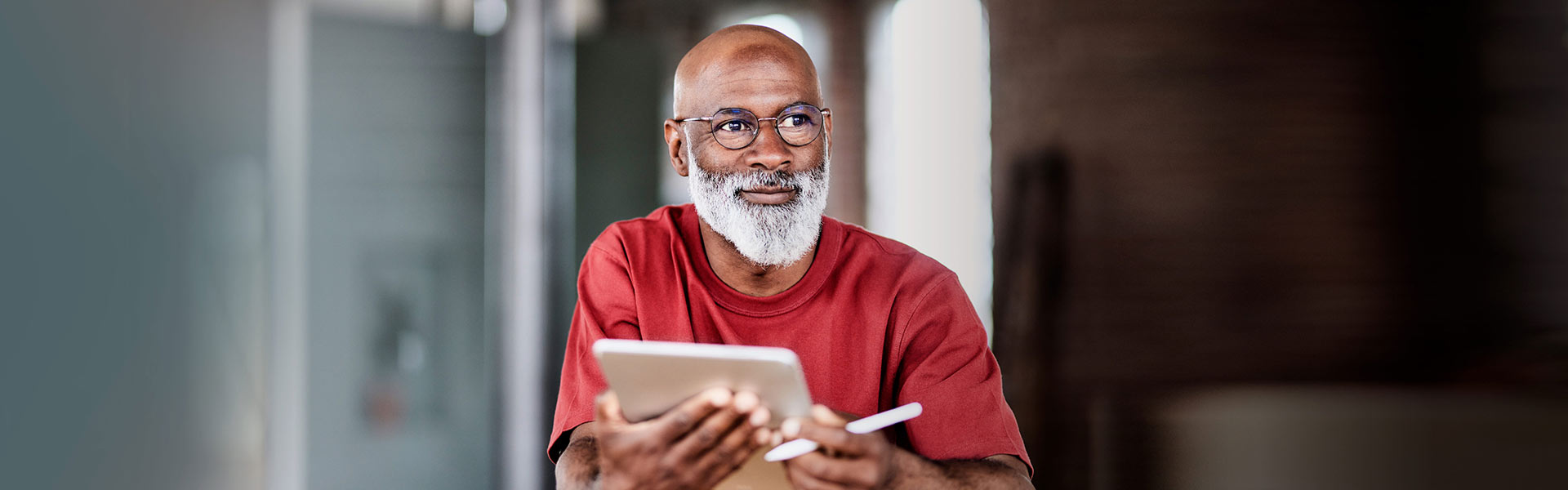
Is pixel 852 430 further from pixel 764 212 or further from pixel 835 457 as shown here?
pixel 764 212

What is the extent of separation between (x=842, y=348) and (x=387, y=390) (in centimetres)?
160

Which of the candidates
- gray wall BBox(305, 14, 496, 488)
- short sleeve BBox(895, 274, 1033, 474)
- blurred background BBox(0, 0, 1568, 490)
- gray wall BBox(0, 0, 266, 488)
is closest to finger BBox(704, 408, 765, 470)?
short sleeve BBox(895, 274, 1033, 474)

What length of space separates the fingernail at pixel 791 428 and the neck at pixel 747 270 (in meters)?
0.43

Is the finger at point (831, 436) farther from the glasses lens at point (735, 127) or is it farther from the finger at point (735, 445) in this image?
the glasses lens at point (735, 127)

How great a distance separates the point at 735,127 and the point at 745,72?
0.08m

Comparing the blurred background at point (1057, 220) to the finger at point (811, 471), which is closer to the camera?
the finger at point (811, 471)

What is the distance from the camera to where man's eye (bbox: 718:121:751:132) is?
1.53m

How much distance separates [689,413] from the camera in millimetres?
1214

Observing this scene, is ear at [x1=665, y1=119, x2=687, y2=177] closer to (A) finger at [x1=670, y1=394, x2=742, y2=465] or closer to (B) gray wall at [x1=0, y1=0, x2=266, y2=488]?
(A) finger at [x1=670, y1=394, x2=742, y2=465]

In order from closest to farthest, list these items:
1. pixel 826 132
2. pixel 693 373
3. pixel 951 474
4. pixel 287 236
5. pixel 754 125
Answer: pixel 693 373
pixel 951 474
pixel 754 125
pixel 826 132
pixel 287 236

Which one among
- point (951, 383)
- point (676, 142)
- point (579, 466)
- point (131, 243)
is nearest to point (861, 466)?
point (951, 383)

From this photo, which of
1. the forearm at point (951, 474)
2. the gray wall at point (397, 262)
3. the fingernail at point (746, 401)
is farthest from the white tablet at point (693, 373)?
the gray wall at point (397, 262)

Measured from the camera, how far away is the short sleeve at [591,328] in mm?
1524

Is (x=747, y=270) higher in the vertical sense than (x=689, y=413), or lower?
higher
